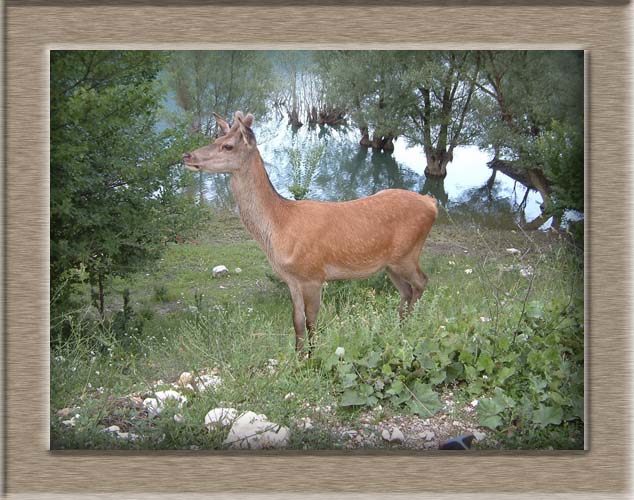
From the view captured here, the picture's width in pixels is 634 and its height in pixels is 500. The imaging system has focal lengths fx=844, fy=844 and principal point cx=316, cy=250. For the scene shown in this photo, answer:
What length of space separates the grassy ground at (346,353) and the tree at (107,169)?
199 millimetres

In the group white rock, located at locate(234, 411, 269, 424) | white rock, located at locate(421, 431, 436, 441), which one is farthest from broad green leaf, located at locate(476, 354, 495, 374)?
white rock, located at locate(234, 411, 269, 424)

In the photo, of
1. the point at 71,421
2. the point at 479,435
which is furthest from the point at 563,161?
the point at 71,421

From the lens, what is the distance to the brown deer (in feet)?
14.5

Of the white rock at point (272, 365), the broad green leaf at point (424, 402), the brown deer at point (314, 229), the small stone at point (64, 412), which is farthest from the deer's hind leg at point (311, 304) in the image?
the small stone at point (64, 412)

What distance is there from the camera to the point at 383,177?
15.3 ft

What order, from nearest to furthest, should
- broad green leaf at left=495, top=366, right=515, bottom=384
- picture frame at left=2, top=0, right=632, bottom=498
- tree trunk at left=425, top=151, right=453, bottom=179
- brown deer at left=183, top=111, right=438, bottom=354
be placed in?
picture frame at left=2, top=0, right=632, bottom=498, broad green leaf at left=495, top=366, right=515, bottom=384, brown deer at left=183, top=111, right=438, bottom=354, tree trunk at left=425, top=151, right=453, bottom=179

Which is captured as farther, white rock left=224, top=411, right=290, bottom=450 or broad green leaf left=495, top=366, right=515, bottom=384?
broad green leaf left=495, top=366, right=515, bottom=384

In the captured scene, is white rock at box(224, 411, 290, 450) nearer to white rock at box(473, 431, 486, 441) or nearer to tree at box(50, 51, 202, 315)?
white rock at box(473, 431, 486, 441)

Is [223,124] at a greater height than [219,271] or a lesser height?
greater

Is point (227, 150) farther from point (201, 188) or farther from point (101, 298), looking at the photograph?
point (101, 298)

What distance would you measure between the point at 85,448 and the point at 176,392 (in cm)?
52

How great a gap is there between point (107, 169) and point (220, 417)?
146cm

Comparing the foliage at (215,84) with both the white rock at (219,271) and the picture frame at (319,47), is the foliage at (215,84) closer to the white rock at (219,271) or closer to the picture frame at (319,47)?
the picture frame at (319,47)

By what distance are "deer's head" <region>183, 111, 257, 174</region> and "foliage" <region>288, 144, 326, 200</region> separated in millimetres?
240
